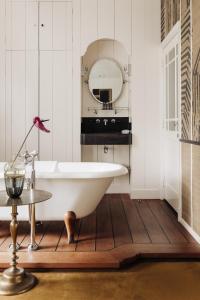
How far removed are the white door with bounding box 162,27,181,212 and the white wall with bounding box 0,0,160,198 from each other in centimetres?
23

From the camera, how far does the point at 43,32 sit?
4.62 meters

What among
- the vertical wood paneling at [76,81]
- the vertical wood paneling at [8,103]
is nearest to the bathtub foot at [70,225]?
the vertical wood paneling at [76,81]

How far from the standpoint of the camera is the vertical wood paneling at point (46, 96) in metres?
4.65

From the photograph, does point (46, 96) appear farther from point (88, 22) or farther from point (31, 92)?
point (88, 22)

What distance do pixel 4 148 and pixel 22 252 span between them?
7.61 feet

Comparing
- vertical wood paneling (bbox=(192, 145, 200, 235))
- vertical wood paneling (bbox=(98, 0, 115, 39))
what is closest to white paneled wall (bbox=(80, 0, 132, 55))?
vertical wood paneling (bbox=(98, 0, 115, 39))

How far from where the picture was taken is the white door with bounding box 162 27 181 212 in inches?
147

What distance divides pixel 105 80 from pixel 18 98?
1282 millimetres

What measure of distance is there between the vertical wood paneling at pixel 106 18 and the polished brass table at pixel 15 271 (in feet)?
9.86

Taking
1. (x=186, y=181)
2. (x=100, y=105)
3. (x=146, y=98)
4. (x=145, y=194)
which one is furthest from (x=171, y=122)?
(x=100, y=105)

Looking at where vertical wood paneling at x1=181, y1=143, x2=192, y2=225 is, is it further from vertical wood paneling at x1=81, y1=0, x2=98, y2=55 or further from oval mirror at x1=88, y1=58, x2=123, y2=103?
vertical wood paneling at x1=81, y1=0, x2=98, y2=55

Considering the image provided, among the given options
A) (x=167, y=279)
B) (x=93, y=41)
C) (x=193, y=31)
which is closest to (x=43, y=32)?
(x=93, y=41)

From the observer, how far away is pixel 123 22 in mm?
4617

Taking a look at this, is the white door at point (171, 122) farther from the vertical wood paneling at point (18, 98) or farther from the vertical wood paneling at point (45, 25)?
the vertical wood paneling at point (18, 98)
